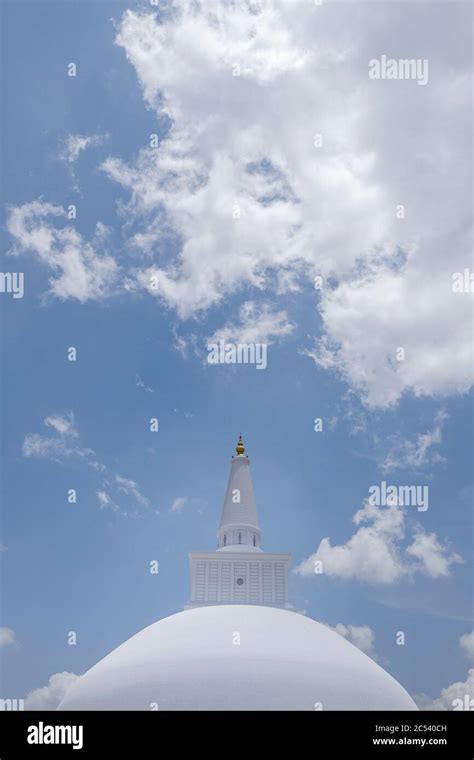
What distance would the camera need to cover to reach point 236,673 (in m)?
30.3

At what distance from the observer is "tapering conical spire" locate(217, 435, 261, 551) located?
161 ft

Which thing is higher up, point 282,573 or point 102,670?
point 282,573

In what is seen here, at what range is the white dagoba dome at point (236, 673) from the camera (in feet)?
97.6

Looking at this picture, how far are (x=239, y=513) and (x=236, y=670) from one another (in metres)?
19.7

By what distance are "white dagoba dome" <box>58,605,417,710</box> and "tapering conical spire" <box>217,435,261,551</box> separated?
13.3 metres
